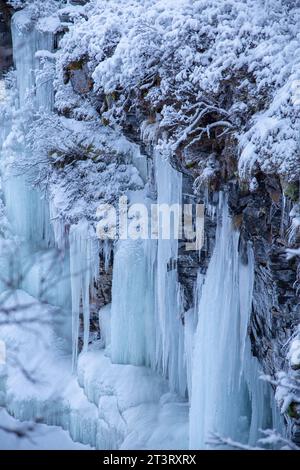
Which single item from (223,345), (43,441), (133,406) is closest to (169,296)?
(223,345)

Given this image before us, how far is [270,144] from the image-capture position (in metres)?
4.39

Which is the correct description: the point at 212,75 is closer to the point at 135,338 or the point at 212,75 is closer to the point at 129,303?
the point at 129,303

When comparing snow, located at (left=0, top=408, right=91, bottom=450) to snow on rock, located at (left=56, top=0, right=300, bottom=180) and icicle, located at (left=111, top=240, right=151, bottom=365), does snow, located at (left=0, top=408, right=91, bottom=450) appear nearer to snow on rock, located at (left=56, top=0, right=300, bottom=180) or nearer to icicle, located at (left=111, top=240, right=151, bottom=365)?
icicle, located at (left=111, top=240, right=151, bottom=365)

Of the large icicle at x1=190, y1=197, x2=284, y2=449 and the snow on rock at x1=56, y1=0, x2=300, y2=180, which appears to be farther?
the large icicle at x1=190, y1=197, x2=284, y2=449

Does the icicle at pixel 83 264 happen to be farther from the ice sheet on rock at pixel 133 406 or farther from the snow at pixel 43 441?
the snow at pixel 43 441

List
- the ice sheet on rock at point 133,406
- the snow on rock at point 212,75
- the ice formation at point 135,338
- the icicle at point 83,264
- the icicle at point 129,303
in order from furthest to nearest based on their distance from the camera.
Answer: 1. the icicle at point 83,264
2. the icicle at point 129,303
3. the ice sheet on rock at point 133,406
4. the ice formation at point 135,338
5. the snow on rock at point 212,75

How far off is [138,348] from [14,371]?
10.1ft

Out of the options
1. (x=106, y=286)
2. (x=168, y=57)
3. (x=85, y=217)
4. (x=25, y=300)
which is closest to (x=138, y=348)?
(x=106, y=286)

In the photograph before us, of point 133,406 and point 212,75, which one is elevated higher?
point 212,75

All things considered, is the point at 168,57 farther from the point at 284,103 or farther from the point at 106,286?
the point at 106,286

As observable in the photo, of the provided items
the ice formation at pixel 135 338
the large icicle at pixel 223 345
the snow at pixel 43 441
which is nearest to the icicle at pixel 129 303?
the ice formation at pixel 135 338

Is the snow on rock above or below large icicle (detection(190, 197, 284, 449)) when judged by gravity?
above

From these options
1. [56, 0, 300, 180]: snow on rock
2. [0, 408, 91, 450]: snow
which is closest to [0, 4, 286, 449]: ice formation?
[0, 408, 91, 450]: snow

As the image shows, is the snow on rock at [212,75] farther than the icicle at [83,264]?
No
